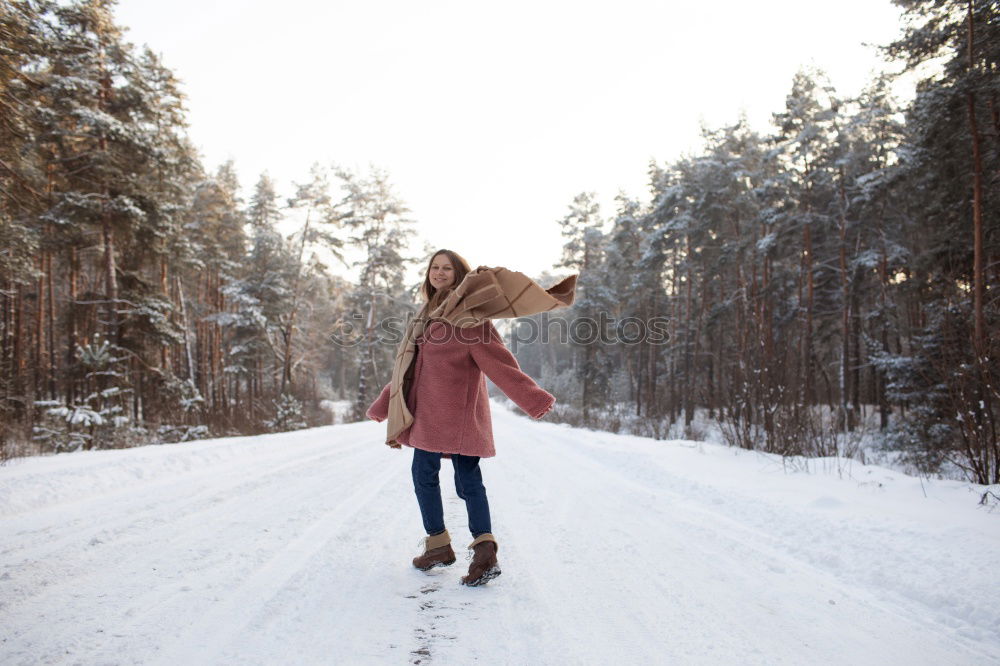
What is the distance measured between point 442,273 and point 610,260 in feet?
119

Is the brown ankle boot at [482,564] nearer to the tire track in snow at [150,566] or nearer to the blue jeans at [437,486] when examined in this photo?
the blue jeans at [437,486]

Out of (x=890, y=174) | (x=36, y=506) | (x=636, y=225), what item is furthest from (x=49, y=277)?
(x=890, y=174)

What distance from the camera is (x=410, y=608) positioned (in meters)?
2.38

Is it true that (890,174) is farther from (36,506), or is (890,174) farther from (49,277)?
(49,277)

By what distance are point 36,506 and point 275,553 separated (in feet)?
9.11

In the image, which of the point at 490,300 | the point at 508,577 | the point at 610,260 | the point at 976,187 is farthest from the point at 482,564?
the point at 610,260

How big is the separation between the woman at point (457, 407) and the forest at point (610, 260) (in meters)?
5.31

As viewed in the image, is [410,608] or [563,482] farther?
[563,482]

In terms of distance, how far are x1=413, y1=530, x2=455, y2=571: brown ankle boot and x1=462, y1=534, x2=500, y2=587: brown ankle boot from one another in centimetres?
23

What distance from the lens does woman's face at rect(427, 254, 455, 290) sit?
3244 millimetres

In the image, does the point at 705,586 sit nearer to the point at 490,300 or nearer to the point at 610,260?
the point at 490,300

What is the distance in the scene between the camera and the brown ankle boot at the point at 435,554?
2.95 m

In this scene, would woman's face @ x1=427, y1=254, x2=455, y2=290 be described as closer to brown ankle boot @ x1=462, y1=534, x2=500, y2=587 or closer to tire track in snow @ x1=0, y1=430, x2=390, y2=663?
brown ankle boot @ x1=462, y1=534, x2=500, y2=587

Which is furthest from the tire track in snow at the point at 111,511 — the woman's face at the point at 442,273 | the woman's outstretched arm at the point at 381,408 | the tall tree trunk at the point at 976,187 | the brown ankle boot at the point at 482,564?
the tall tree trunk at the point at 976,187
